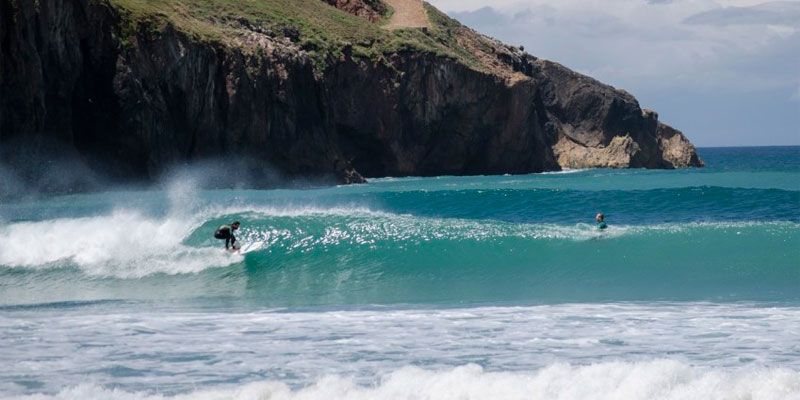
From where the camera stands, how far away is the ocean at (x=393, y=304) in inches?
442

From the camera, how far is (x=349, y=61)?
205 feet

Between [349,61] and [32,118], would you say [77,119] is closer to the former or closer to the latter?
[32,118]

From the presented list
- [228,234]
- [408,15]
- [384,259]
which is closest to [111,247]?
[228,234]

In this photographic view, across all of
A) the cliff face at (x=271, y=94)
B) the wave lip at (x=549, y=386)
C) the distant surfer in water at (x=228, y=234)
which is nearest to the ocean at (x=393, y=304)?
the wave lip at (x=549, y=386)

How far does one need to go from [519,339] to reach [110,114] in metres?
32.0

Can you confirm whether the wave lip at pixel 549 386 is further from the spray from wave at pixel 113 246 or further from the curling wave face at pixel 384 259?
the spray from wave at pixel 113 246

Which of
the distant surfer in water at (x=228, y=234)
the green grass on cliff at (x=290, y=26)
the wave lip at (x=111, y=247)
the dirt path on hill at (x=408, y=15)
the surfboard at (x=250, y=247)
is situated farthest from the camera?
the dirt path on hill at (x=408, y=15)

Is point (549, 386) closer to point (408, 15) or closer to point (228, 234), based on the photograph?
point (228, 234)

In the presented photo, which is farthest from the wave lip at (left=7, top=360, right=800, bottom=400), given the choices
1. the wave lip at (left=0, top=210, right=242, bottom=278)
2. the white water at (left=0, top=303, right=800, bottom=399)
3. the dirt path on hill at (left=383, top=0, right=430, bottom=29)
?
the dirt path on hill at (left=383, top=0, right=430, bottom=29)

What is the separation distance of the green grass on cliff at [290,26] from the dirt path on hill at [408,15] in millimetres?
813

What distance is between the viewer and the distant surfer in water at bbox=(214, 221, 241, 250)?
2344cm

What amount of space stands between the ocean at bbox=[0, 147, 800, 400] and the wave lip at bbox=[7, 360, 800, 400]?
0.08 feet

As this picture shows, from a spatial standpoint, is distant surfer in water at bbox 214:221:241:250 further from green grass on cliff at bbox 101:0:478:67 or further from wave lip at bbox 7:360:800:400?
green grass on cliff at bbox 101:0:478:67

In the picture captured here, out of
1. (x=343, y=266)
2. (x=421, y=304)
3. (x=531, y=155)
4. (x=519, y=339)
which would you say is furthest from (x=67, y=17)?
(x=531, y=155)
